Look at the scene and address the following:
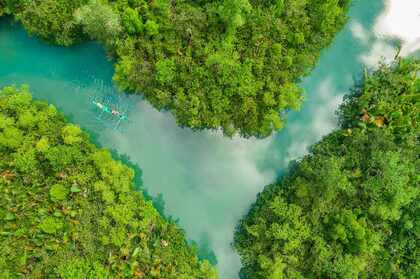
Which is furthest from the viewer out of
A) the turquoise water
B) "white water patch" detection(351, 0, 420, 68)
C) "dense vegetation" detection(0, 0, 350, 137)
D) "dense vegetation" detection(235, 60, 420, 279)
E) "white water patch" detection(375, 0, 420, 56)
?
"white water patch" detection(375, 0, 420, 56)

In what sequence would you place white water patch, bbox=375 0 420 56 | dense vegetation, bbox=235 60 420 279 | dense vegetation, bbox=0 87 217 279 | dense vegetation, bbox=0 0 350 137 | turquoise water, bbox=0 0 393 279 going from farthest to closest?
1. white water patch, bbox=375 0 420 56
2. turquoise water, bbox=0 0 393 279
3. dense vegetation, bbox=0 0 350 137
4. dense vegetation, bbox=235 60 420 279
5. dense vegetation, bbox=0 87 217 279

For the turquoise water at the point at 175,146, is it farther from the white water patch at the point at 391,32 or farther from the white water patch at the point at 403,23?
the white water patch at the point at 403,23

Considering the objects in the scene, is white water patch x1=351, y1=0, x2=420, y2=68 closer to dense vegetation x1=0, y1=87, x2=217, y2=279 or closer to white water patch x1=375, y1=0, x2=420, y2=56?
white water patch x1=375, y1=0, x2=420, y2=56

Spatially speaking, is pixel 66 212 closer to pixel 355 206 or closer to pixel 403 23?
pixel 355 206

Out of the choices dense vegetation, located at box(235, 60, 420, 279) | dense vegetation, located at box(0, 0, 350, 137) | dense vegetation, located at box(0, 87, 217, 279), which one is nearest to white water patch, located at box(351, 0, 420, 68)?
dense vegetation, located at box(235, 60, 420, 279)

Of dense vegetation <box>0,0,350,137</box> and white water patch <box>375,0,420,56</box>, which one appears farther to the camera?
white water patch <box>375,0,420,56</box>

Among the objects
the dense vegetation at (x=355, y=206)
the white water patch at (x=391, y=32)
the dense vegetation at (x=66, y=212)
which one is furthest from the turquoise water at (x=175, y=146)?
the white water patch at (x=391, y=32)

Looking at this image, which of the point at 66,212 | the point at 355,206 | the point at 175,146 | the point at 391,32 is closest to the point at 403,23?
the point at 391,32
